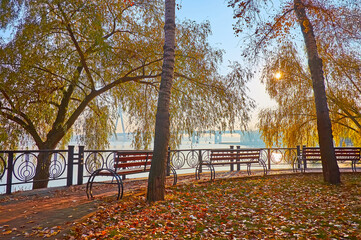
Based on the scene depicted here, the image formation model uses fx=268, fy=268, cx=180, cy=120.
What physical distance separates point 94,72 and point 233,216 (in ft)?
21.8

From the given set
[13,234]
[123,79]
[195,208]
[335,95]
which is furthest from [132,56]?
[335,95]

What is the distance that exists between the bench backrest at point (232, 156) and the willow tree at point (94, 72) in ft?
4.02

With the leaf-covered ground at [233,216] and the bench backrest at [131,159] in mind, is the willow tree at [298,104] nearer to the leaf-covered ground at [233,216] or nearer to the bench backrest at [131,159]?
the leaf-covered ground at [233,216]

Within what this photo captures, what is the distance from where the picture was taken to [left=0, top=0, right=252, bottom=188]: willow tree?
771 cm

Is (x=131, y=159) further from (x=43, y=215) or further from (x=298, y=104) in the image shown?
(x=298, y=104)

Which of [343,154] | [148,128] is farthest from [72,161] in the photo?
[343,154]

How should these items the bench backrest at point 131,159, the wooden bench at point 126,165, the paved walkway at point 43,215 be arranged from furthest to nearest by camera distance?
the bench backrest at point 131,159
the wooden bench at point 126,165
the paved walkway at point 43,215

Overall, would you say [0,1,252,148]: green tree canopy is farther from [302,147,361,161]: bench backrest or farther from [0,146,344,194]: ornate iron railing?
[302,147,361,161]: bench backrest

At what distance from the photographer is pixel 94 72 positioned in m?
9.05

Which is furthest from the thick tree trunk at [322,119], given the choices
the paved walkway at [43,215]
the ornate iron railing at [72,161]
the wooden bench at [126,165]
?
the paved walkway at [43,215]

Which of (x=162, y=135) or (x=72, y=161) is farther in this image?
(x=72, y=161)

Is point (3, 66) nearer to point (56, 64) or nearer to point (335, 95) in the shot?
point (56, 64)

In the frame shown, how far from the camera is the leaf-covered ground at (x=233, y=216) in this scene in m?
3.79

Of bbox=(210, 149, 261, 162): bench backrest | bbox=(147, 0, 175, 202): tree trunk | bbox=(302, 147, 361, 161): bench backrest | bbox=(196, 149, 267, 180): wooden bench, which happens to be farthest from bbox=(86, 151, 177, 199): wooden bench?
bbox=(302, 147, 361, 161): bench backrest
